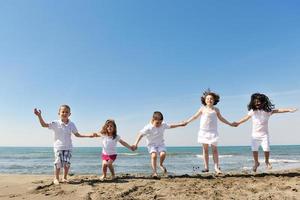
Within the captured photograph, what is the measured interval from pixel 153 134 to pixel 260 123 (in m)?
3.00

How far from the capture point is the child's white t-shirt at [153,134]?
9180mm

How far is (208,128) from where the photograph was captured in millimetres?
8984

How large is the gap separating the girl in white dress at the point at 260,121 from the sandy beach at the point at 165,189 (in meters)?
1.55

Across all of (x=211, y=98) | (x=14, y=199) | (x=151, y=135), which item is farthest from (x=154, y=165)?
(x=14, y=199)

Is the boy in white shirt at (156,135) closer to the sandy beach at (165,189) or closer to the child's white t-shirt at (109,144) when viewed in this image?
the child's white t-shirt at (109,144)

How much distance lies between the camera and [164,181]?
7492mm

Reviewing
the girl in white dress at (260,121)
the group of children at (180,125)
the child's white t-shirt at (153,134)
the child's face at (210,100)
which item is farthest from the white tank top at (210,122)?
the child's white t-shirt at (153,134)

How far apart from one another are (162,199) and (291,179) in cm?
324

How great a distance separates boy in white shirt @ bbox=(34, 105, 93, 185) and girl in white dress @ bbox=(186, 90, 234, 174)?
10.8ft

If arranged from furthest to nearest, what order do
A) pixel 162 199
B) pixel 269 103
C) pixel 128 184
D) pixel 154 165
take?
pixel 269 103 → pixel 154 165 → pixel 128 184 → pixel 162 199

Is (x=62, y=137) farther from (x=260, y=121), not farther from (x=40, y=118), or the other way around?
(x=260, y=121)

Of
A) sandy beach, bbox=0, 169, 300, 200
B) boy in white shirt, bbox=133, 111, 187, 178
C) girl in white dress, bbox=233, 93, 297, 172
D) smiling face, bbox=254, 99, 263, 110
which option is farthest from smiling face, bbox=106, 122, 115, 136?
smiling face, bbox=254, 99, 263, 110

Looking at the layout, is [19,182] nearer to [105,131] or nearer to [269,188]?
[105,131]

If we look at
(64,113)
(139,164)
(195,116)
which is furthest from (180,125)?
(139,164)
